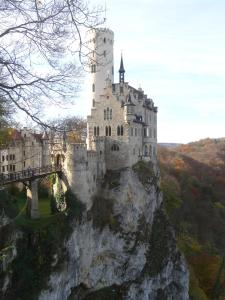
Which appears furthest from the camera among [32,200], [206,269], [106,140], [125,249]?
[206,269]

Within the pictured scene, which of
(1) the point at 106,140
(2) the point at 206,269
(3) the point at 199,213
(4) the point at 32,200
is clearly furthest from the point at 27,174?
(3) the point at 199,213

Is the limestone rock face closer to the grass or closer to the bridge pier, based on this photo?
the grass

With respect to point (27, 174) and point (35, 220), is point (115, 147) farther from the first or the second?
point (35, 220)

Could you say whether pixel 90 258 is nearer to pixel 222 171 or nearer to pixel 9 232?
pixel 9 232

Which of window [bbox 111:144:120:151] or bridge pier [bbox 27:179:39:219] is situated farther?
window [bbox 111:144:120:151]

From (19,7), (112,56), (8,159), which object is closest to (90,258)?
(8,159)

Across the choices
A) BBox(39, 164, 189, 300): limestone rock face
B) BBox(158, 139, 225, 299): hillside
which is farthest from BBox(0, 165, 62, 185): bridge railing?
BBox(158, 139, 225, 299): hillside
